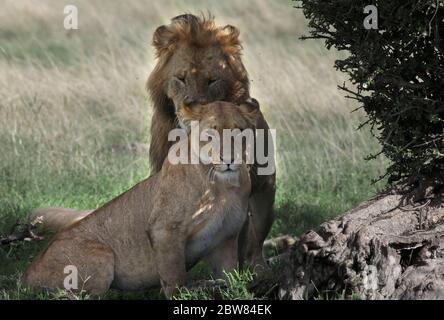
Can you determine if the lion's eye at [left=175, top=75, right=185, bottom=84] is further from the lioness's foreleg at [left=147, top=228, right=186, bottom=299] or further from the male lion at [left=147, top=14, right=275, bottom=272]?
the lioness's foreleg at [left=147, top=228, right=186, bottom=299]

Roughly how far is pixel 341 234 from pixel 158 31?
101 inches

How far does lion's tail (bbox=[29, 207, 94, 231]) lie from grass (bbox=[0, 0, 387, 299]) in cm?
32

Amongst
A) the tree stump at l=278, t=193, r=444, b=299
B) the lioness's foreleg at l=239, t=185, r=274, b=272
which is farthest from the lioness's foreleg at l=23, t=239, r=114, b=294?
the tree stump at l=278, t=193, r=444, b=299

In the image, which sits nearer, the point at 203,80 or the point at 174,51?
the point at 203,80

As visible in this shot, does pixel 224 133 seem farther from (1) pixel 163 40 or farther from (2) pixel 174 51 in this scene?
Result: (1) pixel 163 40

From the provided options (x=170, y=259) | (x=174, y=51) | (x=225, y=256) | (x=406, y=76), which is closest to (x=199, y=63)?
(x=174, y=51)

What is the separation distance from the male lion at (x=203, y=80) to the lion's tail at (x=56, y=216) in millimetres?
847

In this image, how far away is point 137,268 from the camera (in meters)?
5.72

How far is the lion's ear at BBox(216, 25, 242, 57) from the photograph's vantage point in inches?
267

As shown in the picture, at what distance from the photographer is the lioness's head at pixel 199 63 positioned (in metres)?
6.61

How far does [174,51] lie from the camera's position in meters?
6.81

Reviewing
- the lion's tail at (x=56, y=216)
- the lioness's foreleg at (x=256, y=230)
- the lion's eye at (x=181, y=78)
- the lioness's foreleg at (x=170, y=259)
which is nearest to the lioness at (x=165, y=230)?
the lioness's foreleg at (x=170, y=259)

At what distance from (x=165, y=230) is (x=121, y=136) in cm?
649
